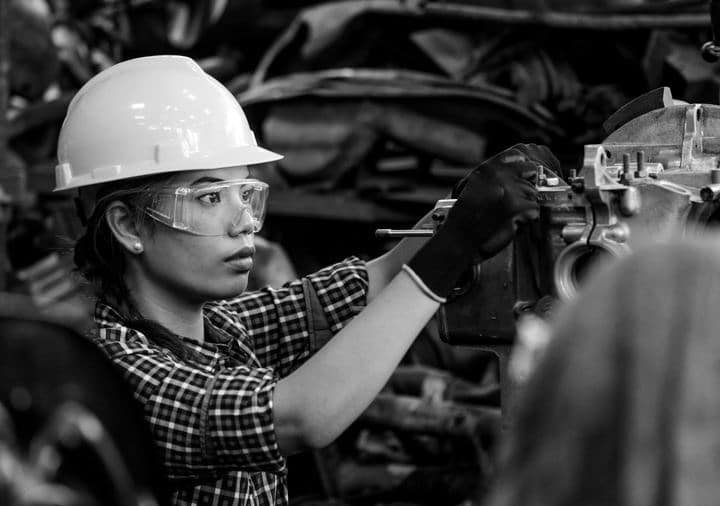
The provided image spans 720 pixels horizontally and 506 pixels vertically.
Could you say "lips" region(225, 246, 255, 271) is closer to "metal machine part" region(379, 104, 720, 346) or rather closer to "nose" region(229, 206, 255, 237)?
"nose" region(229, 206, 255, 237)

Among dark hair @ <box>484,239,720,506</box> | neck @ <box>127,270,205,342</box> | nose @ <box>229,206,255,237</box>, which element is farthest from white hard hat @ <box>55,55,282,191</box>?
dark hair @ <box>484,239,720,506</box>

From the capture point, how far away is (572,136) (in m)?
4.93

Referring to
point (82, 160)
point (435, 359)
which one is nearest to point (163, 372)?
point (82, 160)

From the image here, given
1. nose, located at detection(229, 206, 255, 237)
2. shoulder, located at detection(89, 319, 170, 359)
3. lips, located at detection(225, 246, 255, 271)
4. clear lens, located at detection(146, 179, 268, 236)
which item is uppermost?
clear lens, located at detection(146, 179, 268, 236)

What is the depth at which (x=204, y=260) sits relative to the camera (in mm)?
2238

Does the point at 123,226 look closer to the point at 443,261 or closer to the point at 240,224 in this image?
the point at 240,224

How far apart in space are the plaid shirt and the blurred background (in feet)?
5.44

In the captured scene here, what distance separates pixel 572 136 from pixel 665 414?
4.09 meters

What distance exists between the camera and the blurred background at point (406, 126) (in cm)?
436

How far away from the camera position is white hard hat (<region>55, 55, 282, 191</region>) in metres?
2.32

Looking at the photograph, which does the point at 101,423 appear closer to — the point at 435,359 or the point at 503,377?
the point at 503,377

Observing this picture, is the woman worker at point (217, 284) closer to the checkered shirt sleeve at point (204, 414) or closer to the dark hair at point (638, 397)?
the checkered shirt sleeve at point (204, 414)

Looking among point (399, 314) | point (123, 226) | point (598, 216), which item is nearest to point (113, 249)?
point (123, 226)

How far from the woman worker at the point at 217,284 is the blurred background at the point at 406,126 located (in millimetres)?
1771
